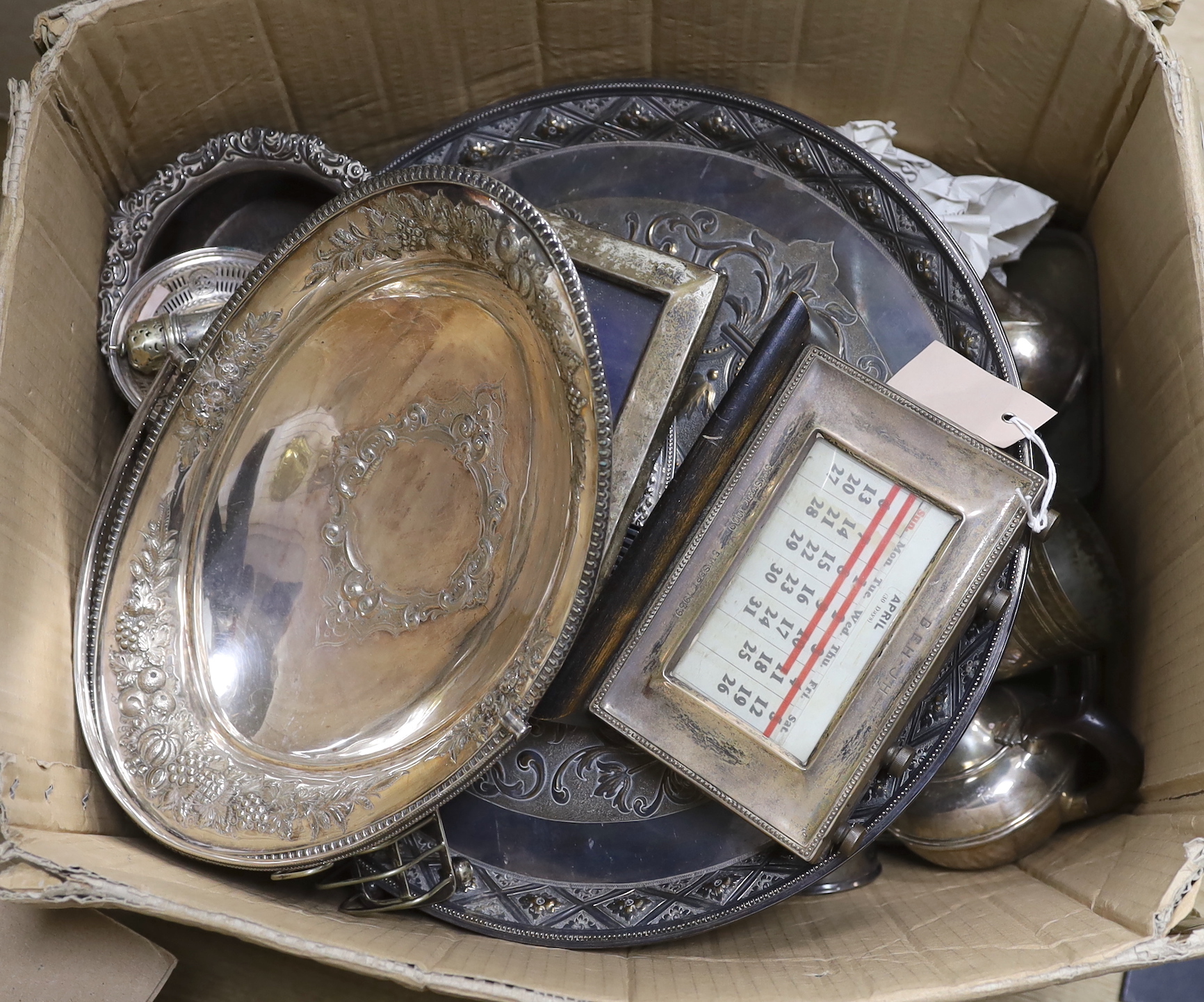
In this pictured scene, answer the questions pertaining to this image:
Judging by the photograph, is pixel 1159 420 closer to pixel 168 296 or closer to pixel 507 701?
pixel 507 701

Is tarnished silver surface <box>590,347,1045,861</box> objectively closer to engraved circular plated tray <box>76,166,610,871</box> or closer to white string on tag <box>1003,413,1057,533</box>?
white string on tag <box>1003,413,1057,533</box>

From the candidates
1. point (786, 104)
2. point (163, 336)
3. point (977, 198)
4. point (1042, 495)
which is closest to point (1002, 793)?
point (1042, 495)

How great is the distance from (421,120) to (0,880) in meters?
0.74

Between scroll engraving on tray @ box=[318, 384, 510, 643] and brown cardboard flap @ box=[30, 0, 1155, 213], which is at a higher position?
brown cardboard flap @ box=[30, 0, 1155, 213]

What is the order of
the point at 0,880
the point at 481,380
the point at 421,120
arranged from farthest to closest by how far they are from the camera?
1. the point at 421,120
2. the point at 481,380
3. the point at 0,880

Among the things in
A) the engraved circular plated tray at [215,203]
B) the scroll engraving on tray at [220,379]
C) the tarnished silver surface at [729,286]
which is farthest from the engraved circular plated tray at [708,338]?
the scroll engraving on tray at [220,379]

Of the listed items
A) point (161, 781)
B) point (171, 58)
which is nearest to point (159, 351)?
point (171, 58)

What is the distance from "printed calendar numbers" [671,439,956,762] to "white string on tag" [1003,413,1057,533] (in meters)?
0.06

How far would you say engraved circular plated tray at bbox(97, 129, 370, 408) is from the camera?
33.4 inches

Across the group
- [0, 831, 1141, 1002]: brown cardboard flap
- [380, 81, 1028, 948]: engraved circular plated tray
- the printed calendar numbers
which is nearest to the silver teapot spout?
[380, 81, 1028, 948]: engraved circular plated tray

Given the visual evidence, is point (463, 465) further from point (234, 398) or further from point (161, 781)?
point (161, 781)

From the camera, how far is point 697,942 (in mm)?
786

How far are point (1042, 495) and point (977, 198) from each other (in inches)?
15.3

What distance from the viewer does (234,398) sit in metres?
0.78
